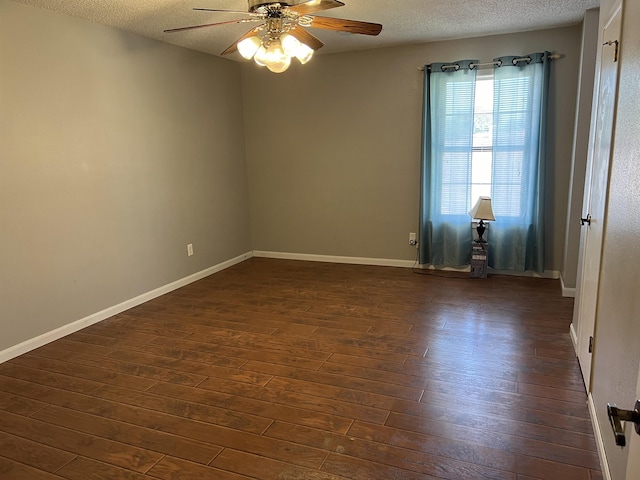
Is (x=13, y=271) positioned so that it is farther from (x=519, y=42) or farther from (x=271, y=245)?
(x=519, y=42)

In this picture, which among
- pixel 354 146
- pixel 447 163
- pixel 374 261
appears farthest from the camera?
pixel 374 261

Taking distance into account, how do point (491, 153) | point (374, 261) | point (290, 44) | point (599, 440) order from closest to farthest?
point (599, 440)
point (290, 44)
point (491, 153)
point (374, 261)

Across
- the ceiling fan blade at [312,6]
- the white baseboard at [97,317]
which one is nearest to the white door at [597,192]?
the ceiling fan blade at [312,6]

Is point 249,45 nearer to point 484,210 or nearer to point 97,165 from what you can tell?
point 97,165

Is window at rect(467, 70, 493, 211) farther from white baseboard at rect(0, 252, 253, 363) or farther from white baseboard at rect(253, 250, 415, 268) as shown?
white baseboard at rect(0, 252, 253, 363)

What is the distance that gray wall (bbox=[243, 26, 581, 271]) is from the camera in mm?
4441

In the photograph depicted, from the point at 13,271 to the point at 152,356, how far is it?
112 cm

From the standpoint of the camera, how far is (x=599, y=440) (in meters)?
1.99

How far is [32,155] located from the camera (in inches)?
125

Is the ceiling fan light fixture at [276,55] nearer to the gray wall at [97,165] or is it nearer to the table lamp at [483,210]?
the gray wall at [97,165]

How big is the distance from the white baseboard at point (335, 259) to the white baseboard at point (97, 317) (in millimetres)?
715

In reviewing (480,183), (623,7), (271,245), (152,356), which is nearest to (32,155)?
(152,356)

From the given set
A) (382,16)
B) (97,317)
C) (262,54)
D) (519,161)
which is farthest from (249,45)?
(519,161)

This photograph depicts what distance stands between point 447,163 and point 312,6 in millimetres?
2677
